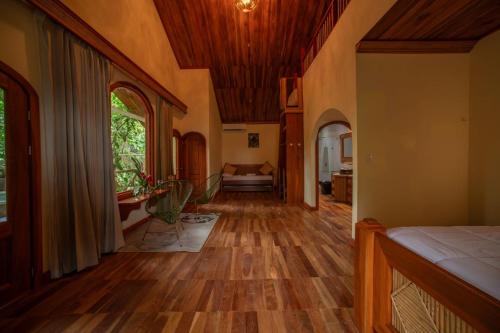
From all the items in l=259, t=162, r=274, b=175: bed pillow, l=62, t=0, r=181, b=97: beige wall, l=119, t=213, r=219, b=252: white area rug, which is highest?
l=62, t=0, r=181, b=97: beige wall

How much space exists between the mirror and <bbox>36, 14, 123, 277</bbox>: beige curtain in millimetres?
6157

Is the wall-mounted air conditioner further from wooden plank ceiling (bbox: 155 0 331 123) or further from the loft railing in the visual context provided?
the loft railing

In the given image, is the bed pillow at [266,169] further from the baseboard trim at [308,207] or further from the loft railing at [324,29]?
the loft railing at [324,29]

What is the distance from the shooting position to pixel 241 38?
5.27 metres

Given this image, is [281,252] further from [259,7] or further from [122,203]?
[259,7]

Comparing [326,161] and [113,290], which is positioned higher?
[326,161]

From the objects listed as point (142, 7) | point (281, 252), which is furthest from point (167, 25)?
point (281, 252)

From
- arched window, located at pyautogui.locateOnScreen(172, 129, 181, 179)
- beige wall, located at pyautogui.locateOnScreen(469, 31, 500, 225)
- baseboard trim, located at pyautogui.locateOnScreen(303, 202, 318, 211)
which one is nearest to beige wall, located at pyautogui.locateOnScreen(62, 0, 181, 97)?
arched window, located at pyautogui.locateOnScreen(172, 129, 181, 179)

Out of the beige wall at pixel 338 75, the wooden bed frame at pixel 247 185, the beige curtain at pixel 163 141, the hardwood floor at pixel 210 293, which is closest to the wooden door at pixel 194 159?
the beige curtain at pixel 163 141

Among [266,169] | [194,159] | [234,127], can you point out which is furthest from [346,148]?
[194,159]

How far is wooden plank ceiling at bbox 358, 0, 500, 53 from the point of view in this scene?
1.99 meters

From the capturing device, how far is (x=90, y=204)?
2400 mm

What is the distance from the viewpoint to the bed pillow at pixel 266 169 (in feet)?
28.1

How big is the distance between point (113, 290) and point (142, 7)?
4561mm
